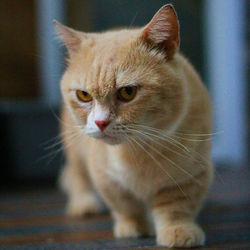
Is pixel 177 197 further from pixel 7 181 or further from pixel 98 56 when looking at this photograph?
pixel 7 181

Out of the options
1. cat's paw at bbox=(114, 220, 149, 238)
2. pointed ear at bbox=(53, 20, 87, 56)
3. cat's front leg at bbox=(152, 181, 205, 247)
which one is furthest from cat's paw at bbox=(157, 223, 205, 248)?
pointed ear at bbox=(53, 20, 87, 56)

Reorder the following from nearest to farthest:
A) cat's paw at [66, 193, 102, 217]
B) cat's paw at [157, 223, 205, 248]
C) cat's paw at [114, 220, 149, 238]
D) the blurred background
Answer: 1. cat's paw at [157, 223, 205, 248]
2. cat's paw at [114, 220, 149, 238]
3. cat's paw at [66, 193, 102, 217]
4. the blurred background

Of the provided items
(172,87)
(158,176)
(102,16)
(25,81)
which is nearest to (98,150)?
(158,176)

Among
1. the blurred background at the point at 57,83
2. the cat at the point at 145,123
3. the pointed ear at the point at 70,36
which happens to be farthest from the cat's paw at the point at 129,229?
the blurred background at the point at 57,83

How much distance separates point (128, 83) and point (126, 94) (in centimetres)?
3

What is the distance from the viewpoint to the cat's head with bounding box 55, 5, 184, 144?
3.78ft

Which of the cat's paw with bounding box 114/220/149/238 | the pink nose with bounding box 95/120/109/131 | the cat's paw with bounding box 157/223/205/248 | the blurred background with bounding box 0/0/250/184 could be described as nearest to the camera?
the pink nose with bounding box 95/120/109/131

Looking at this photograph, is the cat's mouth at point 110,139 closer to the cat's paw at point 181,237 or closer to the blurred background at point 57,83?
the cat's paw at point 181,237

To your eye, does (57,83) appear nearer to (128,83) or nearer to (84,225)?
(84,225)

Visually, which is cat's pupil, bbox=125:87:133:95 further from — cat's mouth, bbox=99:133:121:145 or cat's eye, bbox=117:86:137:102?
cat's mouth, bbox=99:133:121:145

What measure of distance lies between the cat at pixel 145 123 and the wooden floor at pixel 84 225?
0.10 m

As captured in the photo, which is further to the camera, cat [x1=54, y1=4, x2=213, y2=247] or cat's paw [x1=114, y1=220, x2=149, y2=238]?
cat's paw [x1=114, y1=220, x2=149, y2=238]

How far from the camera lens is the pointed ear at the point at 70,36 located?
1321 mm

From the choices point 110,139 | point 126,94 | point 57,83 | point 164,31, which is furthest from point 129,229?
point 57,83
